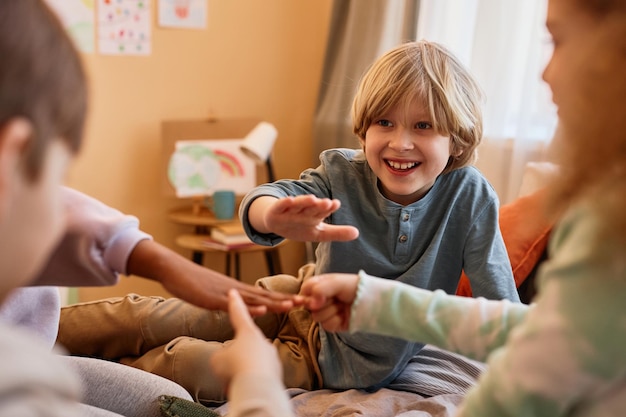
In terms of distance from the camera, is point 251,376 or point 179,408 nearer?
point 251,376

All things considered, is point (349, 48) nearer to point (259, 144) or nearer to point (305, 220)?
point (259, 144)

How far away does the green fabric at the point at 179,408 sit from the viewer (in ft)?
4.09

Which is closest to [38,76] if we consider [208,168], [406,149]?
[406,149]

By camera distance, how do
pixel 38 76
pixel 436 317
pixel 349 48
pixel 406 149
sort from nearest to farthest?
1. pixel 38 76
2. pixel 436 317
3. pixel 406 149
4. pixel 349 48

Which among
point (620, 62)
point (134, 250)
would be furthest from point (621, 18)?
point (134, 250)

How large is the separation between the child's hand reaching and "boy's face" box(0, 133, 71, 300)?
0.56 meters

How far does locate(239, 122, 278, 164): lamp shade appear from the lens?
3029mm

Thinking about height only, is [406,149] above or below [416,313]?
above

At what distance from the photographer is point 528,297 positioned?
6.89 feet

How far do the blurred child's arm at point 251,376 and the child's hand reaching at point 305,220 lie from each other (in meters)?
0.35

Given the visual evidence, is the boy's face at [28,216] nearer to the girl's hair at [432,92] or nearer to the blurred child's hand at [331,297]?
the blurred child's hand at [331,297]

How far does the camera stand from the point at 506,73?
2645 mm

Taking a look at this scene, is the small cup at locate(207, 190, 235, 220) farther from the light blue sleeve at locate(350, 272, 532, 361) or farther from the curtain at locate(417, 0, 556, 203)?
the light blue sleeve at locate(350, 272, 532, 361)

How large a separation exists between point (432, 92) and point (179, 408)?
803 millimetres
